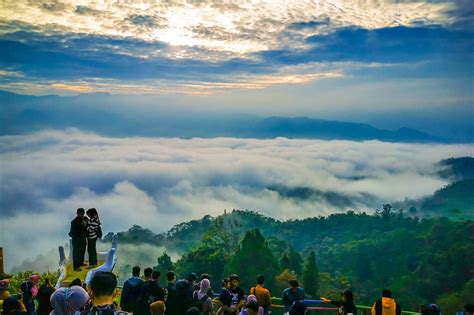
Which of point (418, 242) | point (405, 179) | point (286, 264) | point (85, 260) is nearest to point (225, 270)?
point (286, 264)

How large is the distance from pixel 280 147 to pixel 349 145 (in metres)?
16.6

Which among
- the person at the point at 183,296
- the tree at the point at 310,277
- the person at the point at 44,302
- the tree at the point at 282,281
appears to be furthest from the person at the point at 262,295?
the tree at the point at 310,277

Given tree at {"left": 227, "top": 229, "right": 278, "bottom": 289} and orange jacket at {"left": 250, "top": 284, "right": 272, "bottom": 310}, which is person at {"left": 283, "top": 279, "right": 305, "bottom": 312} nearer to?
orange jacket at {"left": 250, "top": 284, "right": 272, "bottom": 310}

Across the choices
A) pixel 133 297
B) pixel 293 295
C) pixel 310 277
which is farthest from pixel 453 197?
pixel 133 297

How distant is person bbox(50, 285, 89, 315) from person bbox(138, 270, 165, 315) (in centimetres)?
232

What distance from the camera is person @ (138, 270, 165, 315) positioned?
6.55 metres

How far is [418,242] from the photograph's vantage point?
5369cm

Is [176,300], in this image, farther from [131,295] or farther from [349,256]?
[349,256]

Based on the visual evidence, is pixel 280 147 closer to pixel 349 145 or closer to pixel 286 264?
pixel 349 145

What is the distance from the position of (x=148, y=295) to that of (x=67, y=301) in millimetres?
2422

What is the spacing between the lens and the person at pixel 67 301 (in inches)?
168

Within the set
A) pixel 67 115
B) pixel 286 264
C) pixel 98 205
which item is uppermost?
pixel 67 115

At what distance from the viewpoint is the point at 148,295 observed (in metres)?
6.59

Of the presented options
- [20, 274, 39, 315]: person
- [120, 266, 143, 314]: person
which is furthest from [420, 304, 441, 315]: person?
→ [20, 274, 39, 315]: person
